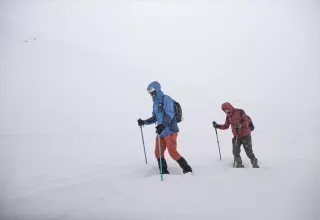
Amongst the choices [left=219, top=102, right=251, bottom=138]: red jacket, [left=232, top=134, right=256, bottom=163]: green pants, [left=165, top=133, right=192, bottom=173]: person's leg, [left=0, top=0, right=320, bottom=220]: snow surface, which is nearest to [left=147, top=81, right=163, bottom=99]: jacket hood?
[left=165, top=133, right=192, bottom=173]: person's leg

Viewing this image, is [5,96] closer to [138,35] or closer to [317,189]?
[317,189]

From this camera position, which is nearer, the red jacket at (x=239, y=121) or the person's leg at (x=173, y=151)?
the person's leg at (x=173, y=151)

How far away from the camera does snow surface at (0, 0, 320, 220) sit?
4.43 metres

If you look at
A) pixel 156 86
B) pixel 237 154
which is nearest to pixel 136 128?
pixel 237 154

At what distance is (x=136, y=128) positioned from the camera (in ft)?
42.8

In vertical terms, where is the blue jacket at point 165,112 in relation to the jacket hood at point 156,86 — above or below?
below

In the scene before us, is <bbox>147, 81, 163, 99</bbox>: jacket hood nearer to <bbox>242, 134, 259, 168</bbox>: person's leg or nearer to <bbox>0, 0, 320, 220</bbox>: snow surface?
<bbox>0, 0, 320, 220</bbox>: snow surface

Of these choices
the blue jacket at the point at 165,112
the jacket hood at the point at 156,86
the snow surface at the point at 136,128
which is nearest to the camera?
the snow surface at the point at 136,128

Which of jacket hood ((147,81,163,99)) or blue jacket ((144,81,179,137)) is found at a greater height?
jacket hood ((147,81,163,99))

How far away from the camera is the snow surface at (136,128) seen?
4430 mm

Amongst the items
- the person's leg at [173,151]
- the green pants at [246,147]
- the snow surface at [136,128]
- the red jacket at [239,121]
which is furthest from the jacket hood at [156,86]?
the green pants at [246,147]

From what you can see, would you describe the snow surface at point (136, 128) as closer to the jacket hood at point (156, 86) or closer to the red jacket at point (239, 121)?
the red jacket at point (239, 121)

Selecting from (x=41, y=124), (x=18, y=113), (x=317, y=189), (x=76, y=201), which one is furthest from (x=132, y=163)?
(x=18, y=113)

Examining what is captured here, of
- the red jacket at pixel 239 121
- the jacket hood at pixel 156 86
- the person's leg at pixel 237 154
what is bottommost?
the person's leg at pixel 237 154
